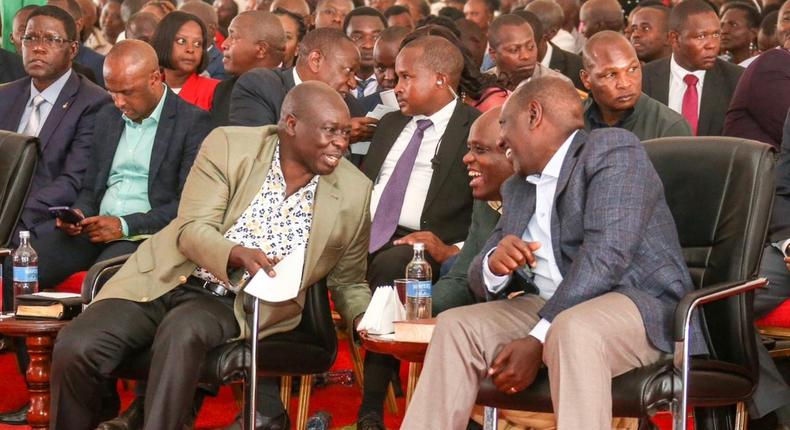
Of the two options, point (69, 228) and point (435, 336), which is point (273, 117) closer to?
point (69, 228)

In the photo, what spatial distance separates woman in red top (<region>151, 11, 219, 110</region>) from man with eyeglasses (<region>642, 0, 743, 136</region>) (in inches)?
94.0

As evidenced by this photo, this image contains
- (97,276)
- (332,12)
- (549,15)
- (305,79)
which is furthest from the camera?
(549,15)

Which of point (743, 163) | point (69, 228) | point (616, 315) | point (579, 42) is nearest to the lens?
point (616, 315)

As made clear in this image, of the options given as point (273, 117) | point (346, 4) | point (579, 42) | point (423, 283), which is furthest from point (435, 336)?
point (579, 42)

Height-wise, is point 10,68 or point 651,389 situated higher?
point 10,68

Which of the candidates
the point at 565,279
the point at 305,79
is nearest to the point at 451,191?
the point at 305,79

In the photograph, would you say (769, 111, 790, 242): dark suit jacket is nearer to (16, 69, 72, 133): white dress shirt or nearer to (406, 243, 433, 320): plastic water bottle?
(406, 243, 433, 320): plastic water bottle

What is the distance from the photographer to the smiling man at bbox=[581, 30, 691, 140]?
5.39 metres

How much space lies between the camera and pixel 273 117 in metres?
5.85

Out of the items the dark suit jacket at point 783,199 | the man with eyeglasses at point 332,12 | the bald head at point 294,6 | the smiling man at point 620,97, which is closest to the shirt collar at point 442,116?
the smiling man at point 620,97

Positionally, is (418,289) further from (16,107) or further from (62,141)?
(16,107)

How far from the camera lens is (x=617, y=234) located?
367 cm

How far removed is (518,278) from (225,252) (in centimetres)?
99

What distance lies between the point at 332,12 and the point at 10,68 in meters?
2.20
